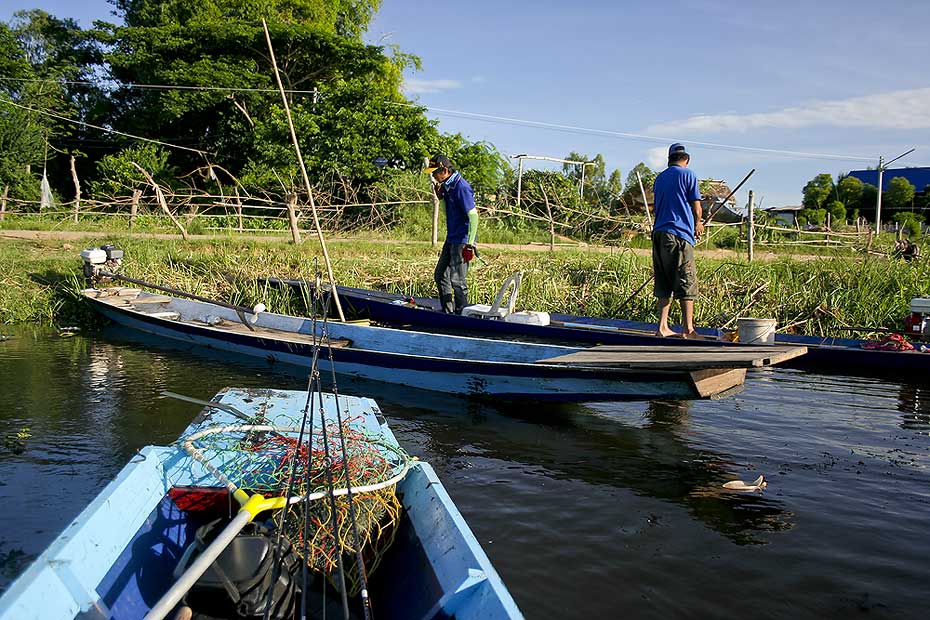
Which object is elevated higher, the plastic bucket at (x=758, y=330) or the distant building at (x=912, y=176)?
the distant building at (x=912, y=176)

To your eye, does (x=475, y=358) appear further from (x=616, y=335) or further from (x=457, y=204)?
(x=457, y=204)

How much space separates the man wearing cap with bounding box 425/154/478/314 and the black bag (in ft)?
18.4

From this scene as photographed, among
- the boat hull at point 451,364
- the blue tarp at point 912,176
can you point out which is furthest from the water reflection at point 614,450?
the blue tarp at point 912,176

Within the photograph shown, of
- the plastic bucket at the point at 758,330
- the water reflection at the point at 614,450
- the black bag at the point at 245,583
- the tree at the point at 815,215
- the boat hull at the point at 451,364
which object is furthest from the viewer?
the tree at the point at 815,215

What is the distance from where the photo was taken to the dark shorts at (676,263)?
6805mm

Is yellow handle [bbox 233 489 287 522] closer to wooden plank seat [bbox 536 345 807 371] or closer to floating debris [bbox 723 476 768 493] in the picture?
wooden plank seat [bbox 536 345 807 371]

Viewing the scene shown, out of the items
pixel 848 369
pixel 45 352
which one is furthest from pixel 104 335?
pixel 848 369

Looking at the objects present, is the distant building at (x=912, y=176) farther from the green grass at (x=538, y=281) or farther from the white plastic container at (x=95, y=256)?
the white plastic container at (x=95, y=256)

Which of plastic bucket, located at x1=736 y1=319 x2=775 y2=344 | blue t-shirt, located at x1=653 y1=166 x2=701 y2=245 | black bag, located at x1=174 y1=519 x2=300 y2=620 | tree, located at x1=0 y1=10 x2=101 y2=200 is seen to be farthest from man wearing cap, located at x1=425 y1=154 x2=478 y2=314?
tree, located at x1=0 y1=10 x2=101 y2=200

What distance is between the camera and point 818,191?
3594 centimetres

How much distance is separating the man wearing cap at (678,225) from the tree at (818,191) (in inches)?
1296

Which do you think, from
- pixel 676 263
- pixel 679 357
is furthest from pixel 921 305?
pixel 679 357

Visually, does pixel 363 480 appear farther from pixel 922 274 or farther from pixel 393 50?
pixel 393 50

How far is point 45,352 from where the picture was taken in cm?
926
